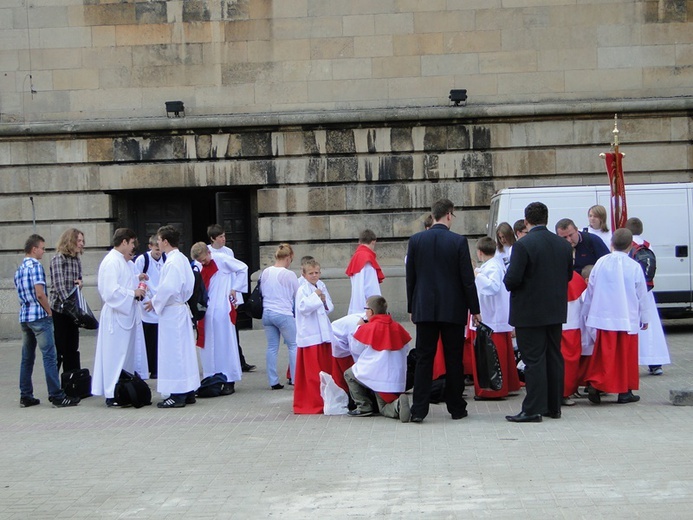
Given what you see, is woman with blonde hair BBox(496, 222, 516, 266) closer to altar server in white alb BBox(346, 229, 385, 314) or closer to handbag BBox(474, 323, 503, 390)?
handbag BBox(474, 323, 503, 390)

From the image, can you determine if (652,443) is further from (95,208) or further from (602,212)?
(95,208)

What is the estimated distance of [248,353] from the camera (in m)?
15.5

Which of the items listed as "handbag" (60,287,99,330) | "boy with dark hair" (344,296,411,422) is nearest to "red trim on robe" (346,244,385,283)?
"boy with dark hair" (344,296,411,422)

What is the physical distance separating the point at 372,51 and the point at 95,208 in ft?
17.3

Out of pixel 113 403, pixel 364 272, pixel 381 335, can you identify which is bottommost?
pixel 113 403

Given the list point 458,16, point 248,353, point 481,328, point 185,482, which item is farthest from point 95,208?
point 185,482

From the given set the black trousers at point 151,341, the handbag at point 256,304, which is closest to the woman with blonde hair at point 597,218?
the handbag at point 256,304

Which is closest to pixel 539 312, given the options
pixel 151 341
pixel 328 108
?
pixel 151 341

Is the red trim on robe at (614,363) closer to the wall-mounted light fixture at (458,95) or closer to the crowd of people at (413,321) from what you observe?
the crowd of people at (413,321)

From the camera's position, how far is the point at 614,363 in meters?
10.1

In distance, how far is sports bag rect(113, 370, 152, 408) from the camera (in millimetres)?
11031

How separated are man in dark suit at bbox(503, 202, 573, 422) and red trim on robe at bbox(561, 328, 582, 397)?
2.78ft

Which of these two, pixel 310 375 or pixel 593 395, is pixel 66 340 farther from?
pixel 593 395

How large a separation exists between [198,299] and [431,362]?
315 cm
